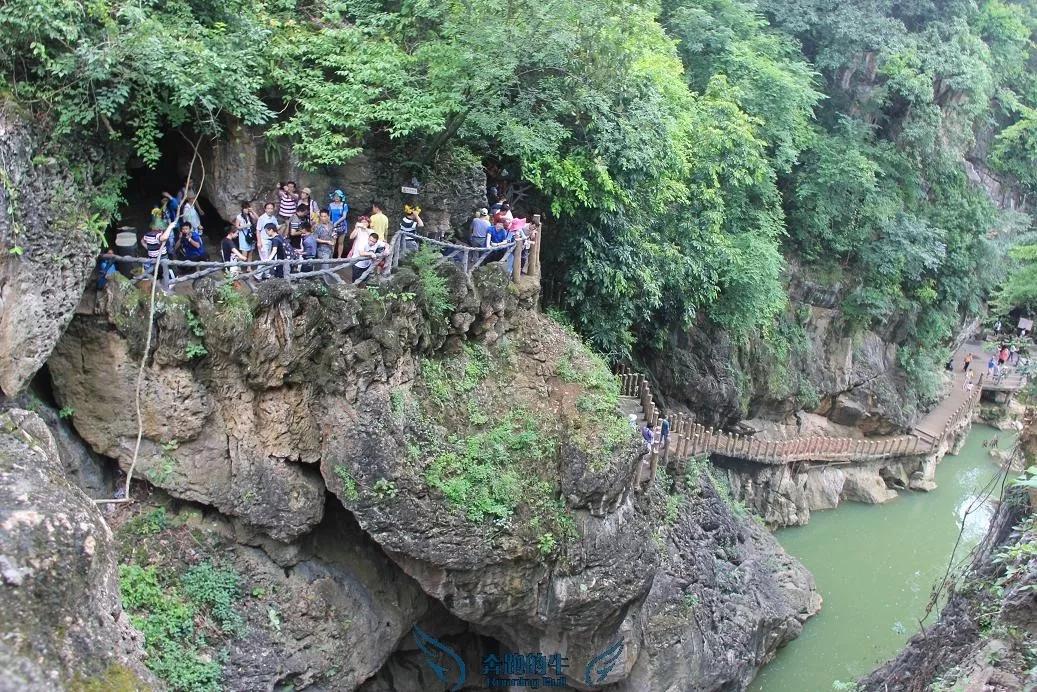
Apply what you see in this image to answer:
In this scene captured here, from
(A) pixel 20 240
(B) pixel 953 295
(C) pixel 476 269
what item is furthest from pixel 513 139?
(B) pixel 953 295

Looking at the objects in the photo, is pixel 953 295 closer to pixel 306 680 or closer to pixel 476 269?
pixel 476 269

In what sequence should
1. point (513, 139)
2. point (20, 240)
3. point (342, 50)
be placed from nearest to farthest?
1. point (20, 240)
2. point (342, 50)
3. point (513, 139)

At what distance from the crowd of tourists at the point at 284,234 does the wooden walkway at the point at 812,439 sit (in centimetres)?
613

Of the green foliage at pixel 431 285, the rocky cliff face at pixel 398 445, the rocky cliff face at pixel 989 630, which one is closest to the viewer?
the rocky cliff face at pixel 989 630

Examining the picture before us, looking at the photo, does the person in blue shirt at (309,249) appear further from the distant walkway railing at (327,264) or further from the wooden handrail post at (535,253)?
the wooden handrail post at (535,253)

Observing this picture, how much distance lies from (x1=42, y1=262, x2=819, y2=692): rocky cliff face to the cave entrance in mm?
1792

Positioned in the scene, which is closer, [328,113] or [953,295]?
[328,113]

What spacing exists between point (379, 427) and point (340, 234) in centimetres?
268

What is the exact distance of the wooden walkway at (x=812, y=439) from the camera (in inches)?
601

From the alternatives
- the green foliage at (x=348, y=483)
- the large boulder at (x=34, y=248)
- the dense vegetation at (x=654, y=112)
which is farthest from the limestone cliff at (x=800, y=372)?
A: the large boulder at (x=34, y=248)

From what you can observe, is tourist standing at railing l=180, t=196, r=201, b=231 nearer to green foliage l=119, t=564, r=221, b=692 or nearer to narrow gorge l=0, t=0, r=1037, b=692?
narrow gorge l=0, t=0, r=1037, b=692

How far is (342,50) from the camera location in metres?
11.0

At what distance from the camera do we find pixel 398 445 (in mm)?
10297

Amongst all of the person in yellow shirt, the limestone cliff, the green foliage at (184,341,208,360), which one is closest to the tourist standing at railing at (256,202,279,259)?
the person in yellow shirt
